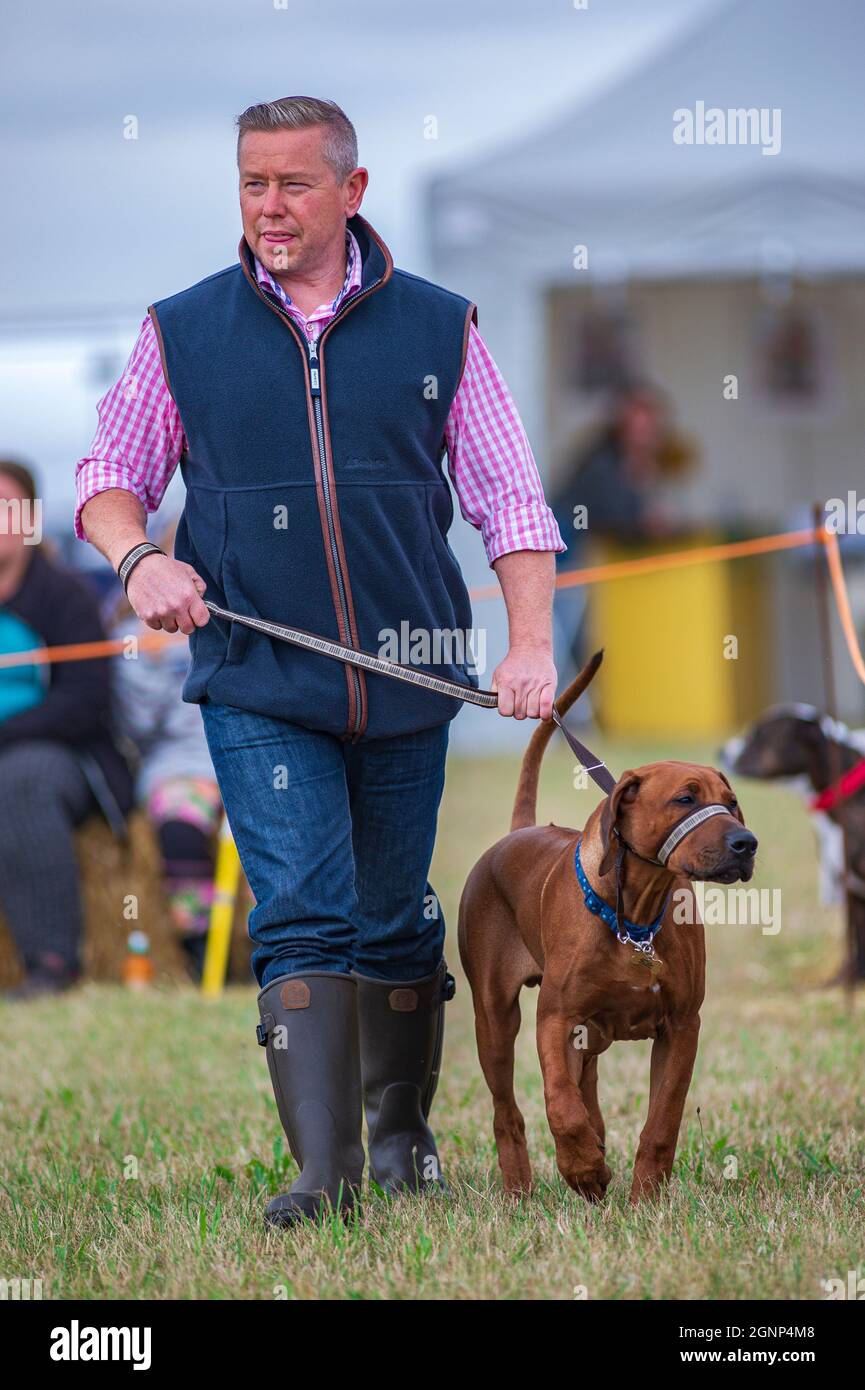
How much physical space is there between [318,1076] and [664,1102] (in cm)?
64

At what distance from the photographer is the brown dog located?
326 cm

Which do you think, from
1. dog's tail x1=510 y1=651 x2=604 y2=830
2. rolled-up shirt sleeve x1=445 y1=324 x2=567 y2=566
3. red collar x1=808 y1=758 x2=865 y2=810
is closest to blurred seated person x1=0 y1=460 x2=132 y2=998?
red collar x1=808 y1=758 x2=865 y2=810

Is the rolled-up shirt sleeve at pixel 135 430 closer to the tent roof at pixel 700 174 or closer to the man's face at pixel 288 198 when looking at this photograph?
the man's face at pixel 288 198

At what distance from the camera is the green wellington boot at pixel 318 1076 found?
11.3 feet

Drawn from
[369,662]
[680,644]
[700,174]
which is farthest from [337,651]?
[680,644]

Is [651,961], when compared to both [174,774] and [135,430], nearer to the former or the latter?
[135,430]

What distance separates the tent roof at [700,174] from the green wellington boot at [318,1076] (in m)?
11.2

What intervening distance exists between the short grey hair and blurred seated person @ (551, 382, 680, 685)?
11.9m

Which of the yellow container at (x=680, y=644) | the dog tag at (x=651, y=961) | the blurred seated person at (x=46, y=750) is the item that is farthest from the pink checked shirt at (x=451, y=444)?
the yellow container at (x=680, y=644)

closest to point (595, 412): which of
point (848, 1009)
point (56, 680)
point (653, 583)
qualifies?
point (653, 583)

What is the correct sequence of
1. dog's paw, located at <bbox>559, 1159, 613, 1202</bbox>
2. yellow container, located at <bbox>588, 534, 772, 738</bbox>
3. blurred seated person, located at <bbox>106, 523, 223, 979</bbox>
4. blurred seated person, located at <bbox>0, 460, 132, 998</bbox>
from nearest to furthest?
dog's paw, located at <bbox>559, 1159, 613, 1202</bbox>, blurred seated person, located at <bbox>0, 460, 132, 998</bbox>, blurred seated person, located at <bbox>106, 523, 223, 979</bbox>, yellow container, located at <bbox>588, 534, 772, 738</bbox>

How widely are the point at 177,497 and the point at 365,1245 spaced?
6.20m

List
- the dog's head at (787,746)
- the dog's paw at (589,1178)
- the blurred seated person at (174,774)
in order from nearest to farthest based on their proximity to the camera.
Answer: the dog's paw at (589,1178) → the dog's head at (787,746) → the blurred seated person at (174,774)

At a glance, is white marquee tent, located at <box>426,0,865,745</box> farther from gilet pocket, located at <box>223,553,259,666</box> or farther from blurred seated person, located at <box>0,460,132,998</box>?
gilet pocket, located at <box>223,553,259,666</box>
